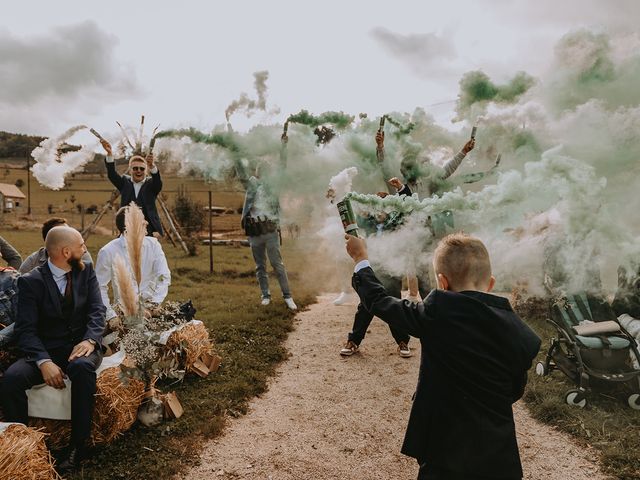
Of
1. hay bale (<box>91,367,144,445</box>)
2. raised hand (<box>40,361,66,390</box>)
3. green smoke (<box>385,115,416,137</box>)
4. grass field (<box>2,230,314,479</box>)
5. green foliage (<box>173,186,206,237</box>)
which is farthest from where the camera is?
green foliage (<box>173,186,206,237</box>)

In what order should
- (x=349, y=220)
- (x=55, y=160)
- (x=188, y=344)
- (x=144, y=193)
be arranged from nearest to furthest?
(x=349, y=220) < (x=188, y=344) < (x=144, y=193) < (x=55, y=160)

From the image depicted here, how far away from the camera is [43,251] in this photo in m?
4.76

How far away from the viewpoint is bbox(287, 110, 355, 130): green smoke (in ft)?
23.7

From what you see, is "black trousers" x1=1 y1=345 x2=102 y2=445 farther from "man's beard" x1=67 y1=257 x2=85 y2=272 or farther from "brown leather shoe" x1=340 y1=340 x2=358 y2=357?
"brown leather shoe" x1=340 y1=340 x2=358 y2=357

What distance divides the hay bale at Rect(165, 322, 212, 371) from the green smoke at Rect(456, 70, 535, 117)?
4442 mm

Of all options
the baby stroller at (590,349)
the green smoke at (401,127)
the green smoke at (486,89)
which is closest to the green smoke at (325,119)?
the green smoke at (401,127)

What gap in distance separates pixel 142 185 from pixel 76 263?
282 centimetres

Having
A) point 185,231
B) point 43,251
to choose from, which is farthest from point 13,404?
point 185,231

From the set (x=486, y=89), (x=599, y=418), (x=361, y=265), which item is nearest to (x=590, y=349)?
(x=599, y=418)

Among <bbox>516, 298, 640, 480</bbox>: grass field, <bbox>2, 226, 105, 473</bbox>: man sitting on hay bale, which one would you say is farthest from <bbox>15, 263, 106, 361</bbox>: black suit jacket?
<bbox>516, 298, 640, 480</bbox>: grass field

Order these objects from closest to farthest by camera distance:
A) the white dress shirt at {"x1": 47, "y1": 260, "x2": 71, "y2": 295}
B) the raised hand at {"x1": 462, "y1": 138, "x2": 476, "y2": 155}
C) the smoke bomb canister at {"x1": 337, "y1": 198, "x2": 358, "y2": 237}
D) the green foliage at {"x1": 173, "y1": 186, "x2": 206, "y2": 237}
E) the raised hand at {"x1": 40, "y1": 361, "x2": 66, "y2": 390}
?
the smoke bomb canister at {"x1": 337, "y1": 198, "x2": 358, "y2": 237}, the raised hand at {"x1": 40, "y1": 361, "x2": 66, "y2": 390}, the white dress shirt at {"x1": 47, "y1": 260, "x2": 71, "y2": 295}, the raised hand at {"x1": 462, "y1": 138, "x2": 476, "y2": 155}, the green foliage at {"x1": 173, "y1": 186, "x2": 206, "y2": 237}

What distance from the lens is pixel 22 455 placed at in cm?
303

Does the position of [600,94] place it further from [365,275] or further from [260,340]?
[260,340]

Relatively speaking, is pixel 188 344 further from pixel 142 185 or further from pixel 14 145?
pixel 14 145
